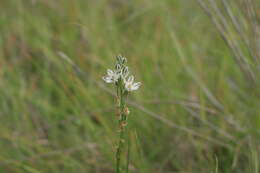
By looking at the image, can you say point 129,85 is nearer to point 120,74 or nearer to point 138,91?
point 120,74

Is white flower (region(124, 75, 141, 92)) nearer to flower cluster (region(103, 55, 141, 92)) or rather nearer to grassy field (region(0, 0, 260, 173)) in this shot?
flower cluster (region(103, 55, 141, 92))

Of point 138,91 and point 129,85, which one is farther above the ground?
point 138,91

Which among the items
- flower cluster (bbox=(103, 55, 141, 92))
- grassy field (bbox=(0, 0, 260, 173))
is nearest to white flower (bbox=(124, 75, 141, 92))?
flower cluster (bbox=(103, 55, 141, 92))

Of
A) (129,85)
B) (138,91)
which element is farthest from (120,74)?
(138,91)

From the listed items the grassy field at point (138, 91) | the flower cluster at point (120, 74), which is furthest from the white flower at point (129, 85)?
the grassy field at point (138, 91)

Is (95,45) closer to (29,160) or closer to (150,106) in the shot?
(150,106)

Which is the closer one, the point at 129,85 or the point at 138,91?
the point at 129,85

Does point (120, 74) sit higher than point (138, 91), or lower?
lower

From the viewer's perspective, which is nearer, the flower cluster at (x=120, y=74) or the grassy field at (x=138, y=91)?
the flower cluster at (x=120, y=74)

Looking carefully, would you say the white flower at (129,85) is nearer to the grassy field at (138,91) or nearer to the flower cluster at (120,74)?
the flower cluster at (120,74)

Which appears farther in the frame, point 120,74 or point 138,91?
point 138,91
